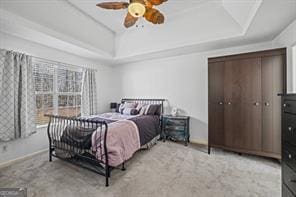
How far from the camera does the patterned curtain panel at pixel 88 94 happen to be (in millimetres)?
4305

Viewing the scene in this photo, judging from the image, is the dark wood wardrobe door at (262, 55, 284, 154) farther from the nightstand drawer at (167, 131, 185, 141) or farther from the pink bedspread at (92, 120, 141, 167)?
the pink bedspread at (92, 120, 141, 167)

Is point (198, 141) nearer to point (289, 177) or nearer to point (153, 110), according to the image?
point (153, 110)

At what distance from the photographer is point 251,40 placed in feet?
10.4

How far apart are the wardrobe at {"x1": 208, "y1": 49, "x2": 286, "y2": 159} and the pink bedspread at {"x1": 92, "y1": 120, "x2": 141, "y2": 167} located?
1672mm

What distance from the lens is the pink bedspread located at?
7.11 feet

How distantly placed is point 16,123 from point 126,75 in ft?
10.4

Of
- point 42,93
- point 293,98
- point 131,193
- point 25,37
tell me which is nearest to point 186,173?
point 131,193

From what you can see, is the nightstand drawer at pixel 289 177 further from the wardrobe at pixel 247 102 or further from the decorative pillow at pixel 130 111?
the decorative pillow at pixel 130 111

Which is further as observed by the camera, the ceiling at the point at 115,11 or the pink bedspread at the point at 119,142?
the ceiling at the point at 115,11

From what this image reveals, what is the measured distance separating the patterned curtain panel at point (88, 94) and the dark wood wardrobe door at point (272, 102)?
411 cm

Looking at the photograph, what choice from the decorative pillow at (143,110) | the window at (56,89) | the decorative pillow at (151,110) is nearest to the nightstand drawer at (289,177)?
the decorative pillow at (151,110)

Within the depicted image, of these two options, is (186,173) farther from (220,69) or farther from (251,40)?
(251,40)

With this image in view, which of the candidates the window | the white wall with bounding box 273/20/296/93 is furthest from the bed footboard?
the white wall with bounding box 273/20/296/93

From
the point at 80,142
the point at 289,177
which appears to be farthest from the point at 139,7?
the point at 289,177
